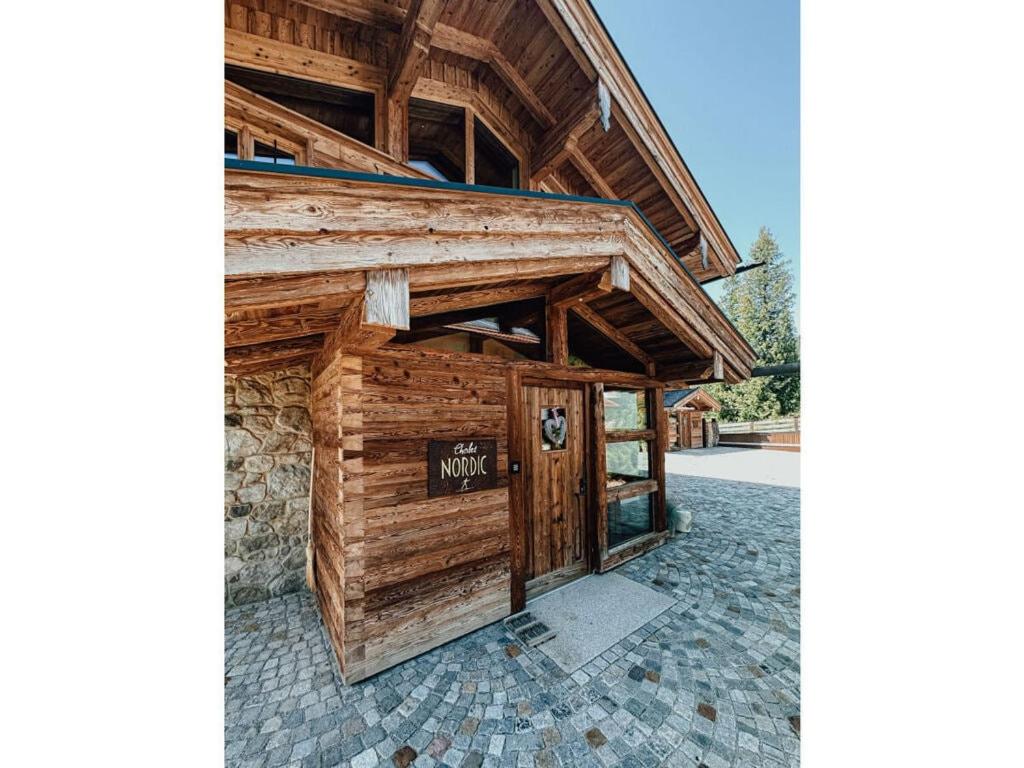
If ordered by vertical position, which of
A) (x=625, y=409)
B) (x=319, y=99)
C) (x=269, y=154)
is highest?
(x=319, y=99)

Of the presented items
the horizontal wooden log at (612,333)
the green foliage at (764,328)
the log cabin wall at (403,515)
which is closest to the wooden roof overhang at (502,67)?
the horizontal wooden log at (612,333)

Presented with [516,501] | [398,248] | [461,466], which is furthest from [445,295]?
[516,501]

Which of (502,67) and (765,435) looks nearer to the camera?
(502,67)

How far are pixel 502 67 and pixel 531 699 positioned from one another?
6.41 m

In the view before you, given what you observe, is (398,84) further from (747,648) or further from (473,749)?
(747,648)

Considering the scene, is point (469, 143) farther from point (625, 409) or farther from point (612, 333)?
point (625, 409)

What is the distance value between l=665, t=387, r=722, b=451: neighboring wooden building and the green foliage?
26.4 feet

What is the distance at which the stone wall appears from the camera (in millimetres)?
4047

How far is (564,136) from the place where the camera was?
14.9ft

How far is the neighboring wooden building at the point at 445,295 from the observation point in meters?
1.90

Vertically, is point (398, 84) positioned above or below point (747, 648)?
above
